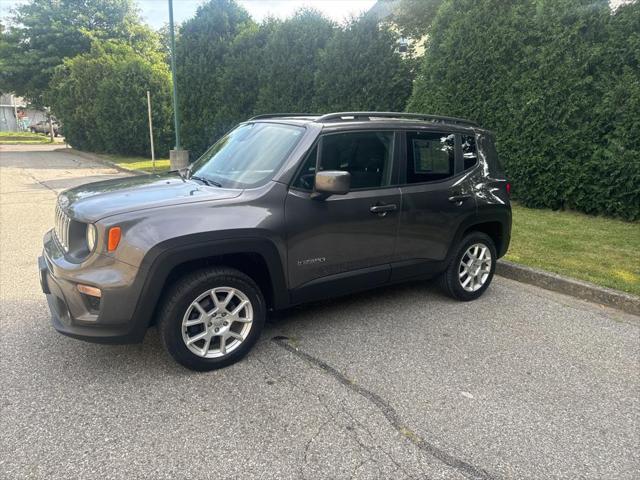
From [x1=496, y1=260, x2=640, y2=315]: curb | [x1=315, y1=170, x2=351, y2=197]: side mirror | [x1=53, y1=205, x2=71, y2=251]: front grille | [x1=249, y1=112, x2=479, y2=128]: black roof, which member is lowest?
[x1=496, y1=260, x2=640, y2=315]: curb

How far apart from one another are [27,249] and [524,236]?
22.4ft

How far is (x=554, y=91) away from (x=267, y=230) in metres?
6.84

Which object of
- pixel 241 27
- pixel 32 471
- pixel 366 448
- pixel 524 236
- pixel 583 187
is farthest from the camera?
pixel 241 27

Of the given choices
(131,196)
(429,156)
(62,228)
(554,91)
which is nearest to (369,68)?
(554,91)

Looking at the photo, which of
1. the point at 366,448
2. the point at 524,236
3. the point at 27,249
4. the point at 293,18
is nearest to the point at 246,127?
the point at 366,448

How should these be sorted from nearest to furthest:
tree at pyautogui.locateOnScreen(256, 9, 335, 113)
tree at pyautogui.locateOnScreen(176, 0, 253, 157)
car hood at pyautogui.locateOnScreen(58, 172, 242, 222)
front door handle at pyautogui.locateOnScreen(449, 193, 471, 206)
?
car hood at pyautogui.locateOnScreen(58, 172, 242, 222) < front door handle at pyautogui.locateOnScreen(449, 193, 471, 206) < tree at pyautogui.locateOnScreen(256, 9, 335, 113) < tree at pyautogui.locateOnScreen(176, 0, 253, 157)

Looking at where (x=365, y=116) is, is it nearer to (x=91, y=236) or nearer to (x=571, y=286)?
(x=91, y=236)

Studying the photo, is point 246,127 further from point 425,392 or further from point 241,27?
point 241,27

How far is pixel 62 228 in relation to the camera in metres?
3.46

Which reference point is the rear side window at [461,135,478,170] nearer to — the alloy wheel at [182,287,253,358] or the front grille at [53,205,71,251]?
the alloy wheel at [182,287,253,358]

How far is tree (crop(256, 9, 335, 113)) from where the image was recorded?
1320cm

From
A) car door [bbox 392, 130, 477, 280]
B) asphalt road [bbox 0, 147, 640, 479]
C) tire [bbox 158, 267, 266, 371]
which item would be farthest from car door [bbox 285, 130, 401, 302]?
asphalt road [bbox 0, 147, 640, 479]

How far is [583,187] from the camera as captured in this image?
812 centimetres

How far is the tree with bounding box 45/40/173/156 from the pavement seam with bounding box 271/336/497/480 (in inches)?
747
